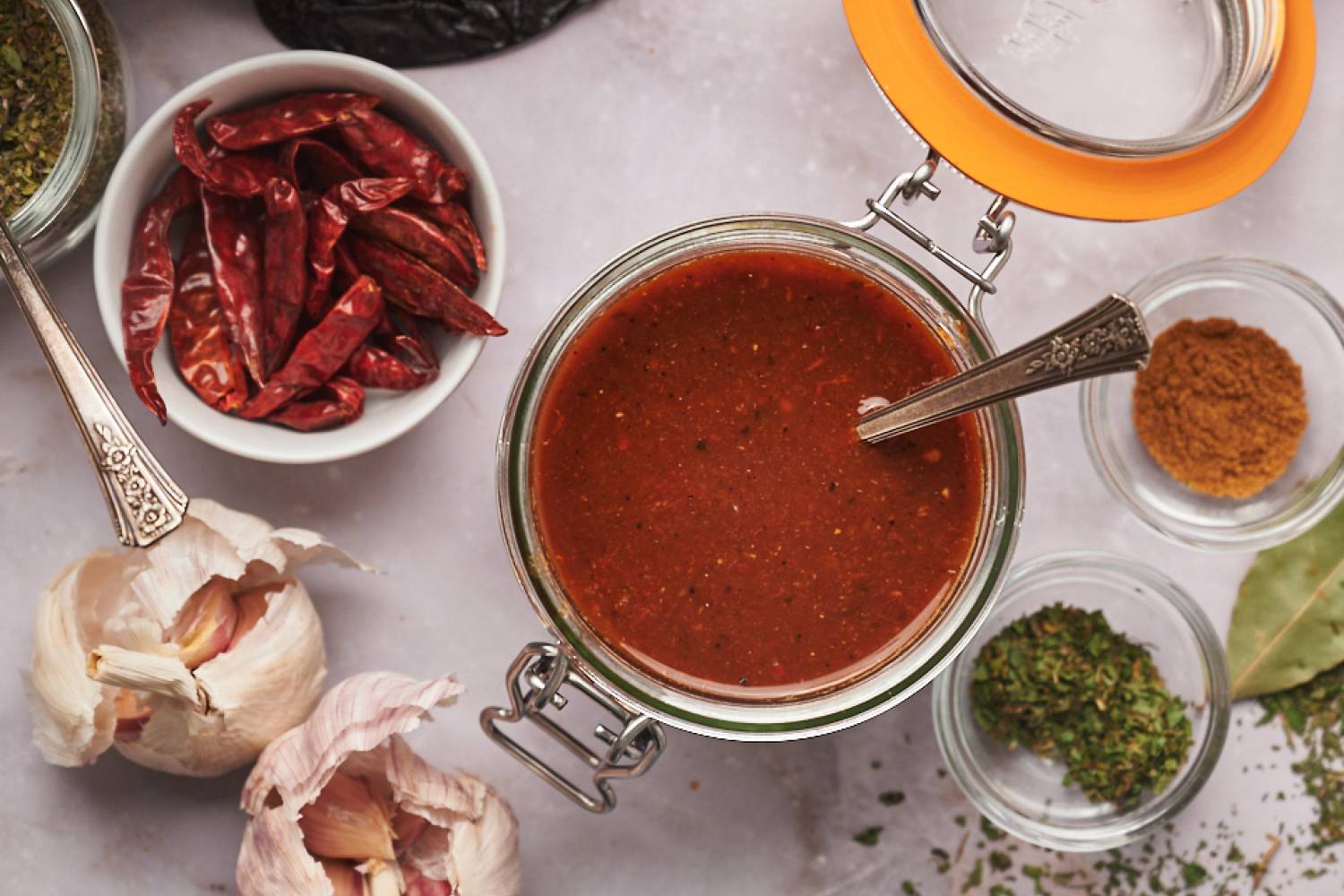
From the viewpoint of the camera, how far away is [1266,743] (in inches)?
57.2

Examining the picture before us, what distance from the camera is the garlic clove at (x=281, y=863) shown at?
1.23 metres

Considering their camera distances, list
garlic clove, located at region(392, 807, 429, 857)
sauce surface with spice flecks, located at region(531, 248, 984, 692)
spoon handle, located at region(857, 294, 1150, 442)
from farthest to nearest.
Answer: garlic clove, located at region(392, 807, 429, 857)
sauce surface with spice flecks, located at region(531, 248, 984, 692)
spoon handle, located at region(857, 294, 1150, 442)

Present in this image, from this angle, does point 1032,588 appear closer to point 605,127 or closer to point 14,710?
point 605,127

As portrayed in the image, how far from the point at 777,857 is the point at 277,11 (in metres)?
1.12

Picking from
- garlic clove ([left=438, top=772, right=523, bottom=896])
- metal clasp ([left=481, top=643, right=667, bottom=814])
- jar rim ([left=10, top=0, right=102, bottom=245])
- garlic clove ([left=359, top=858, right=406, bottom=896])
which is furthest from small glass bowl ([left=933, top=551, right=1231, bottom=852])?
jar rim ([left=10, top=0, right=102, bottom=245])

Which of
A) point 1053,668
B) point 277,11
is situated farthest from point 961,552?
point 277,11

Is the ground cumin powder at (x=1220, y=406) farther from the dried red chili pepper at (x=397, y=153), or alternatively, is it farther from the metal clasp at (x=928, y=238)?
the dried red chili pepper at (x=397, y=153)

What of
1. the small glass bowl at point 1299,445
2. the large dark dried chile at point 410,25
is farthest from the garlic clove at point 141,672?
the small glass bowl at point 1299,445

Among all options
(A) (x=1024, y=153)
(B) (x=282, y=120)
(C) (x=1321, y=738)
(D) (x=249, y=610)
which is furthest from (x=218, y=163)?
(C) (x=1321, y=738)

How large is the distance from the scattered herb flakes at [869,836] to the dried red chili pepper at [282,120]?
38.5 inches

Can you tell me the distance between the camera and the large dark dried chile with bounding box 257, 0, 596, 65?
4.45 ft

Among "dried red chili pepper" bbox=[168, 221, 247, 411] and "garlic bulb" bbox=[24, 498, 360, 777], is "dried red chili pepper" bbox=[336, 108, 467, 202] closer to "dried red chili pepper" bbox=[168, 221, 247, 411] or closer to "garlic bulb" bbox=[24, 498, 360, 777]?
"dried red chili pepper" bbox=[168, 221, 247, 411]

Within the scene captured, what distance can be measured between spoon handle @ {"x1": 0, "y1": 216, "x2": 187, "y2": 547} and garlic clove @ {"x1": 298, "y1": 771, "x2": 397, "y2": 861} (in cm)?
35

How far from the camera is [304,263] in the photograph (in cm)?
126
